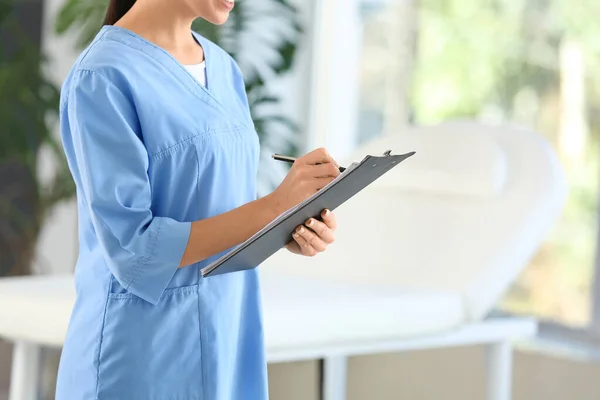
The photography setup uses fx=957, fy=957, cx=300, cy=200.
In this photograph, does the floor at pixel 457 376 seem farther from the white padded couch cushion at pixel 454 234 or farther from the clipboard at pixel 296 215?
the clipboard at pixel 296 215

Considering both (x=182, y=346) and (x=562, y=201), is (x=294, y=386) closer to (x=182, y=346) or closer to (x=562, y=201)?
(x=562, y=201)

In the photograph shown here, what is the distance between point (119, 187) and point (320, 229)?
24 centimetres

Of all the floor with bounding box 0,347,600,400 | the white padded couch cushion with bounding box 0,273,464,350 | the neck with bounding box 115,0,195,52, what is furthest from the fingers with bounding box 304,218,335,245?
the floor with bounding box 0,347,600,400

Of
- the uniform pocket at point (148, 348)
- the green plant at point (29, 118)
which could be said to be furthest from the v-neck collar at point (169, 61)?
the green plant at point (29, 118)

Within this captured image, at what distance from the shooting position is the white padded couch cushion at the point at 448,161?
2.30 meters

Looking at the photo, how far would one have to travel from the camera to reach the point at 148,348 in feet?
3.64

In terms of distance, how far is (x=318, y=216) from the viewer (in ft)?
3.67

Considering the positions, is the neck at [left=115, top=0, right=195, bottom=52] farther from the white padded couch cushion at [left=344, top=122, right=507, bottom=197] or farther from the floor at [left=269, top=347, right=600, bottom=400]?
the floor at [left=269, top=347, right=600, bottom=400]

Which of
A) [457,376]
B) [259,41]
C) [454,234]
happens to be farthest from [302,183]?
[259,41]

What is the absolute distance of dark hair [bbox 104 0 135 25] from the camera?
1251mm

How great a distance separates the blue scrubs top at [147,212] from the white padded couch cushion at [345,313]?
0.58m

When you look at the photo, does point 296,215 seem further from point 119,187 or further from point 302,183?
→ point 119,187

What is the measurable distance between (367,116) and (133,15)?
98.4 inches

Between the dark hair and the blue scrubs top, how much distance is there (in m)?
0.11
